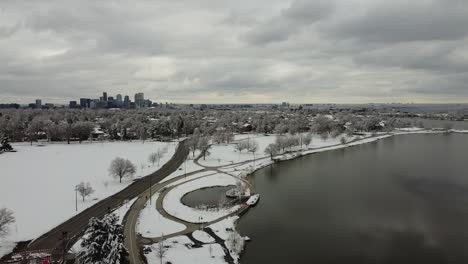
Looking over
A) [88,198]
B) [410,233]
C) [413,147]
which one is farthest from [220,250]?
[413,147]

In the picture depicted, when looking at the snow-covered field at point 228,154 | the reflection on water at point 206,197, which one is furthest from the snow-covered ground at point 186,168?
the reflection on water at point 206,197

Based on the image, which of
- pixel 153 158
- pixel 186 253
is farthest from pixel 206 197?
pixel 153 158

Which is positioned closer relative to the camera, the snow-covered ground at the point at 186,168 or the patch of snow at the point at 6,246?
the patch of snow at the point at 6,246

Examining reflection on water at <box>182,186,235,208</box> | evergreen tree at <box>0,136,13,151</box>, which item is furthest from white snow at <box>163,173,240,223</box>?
evergreen tree at <box>0,136,13,151</box>

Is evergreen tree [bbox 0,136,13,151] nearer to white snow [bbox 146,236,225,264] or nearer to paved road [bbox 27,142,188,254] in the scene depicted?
paved road [bbox 27,142,188,254]

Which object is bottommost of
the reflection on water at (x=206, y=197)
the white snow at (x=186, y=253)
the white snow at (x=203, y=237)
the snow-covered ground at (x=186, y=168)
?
the white snow at (x=186, y=253)

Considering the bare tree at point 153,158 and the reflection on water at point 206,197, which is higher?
the bare tree at point 153,158

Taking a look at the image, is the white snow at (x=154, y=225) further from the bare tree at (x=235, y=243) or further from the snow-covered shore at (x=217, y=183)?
the bare tree at (x=235, y=243)
